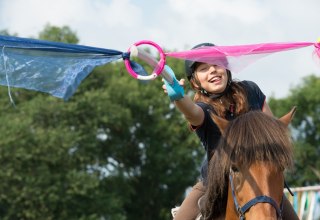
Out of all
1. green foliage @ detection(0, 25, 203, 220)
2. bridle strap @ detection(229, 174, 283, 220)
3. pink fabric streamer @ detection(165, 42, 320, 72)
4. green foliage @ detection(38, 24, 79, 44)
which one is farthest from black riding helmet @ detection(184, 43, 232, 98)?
green foliage @ detection(38, 24, 79, 44)

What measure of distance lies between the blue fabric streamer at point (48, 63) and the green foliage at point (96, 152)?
3115cm

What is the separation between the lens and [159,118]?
1944 inches

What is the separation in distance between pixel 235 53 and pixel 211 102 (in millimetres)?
493

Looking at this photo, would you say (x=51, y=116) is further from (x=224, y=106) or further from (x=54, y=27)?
(x=224, y=106)

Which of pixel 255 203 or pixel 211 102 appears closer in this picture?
pixel 255 203

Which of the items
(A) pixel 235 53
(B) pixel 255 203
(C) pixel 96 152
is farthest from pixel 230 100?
(C) pixel 96 152

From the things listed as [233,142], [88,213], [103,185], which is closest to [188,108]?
[233,142]

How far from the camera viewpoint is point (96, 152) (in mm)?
46406

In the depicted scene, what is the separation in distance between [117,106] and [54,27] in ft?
21.9

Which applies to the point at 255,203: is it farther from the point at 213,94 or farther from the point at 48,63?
the point at 48,63

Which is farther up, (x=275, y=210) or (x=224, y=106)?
(x=224, y=106)

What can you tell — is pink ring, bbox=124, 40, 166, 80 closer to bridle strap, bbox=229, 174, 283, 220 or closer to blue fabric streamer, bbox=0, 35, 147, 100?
blue fabric streamer, bbox=0, 35, 147, 100

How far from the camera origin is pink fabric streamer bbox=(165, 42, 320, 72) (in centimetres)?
666

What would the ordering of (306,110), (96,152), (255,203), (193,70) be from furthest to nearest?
(306,110) → (96,152) → (193,70) → (255,203)
